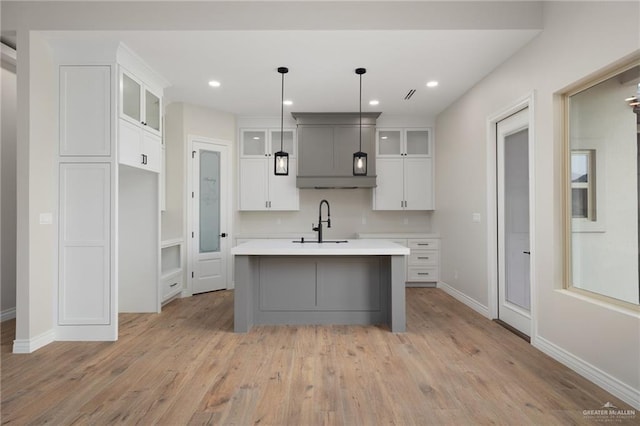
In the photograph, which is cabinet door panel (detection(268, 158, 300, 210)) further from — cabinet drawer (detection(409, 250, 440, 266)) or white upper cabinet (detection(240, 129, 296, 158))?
cabinet drawer (detection(409, 250, 440, 266))

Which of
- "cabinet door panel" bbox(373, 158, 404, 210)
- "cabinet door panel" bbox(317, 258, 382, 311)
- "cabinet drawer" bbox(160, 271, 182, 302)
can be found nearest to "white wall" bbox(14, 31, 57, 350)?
"cabinet drawer" bbox(160, 271, 182, 302)

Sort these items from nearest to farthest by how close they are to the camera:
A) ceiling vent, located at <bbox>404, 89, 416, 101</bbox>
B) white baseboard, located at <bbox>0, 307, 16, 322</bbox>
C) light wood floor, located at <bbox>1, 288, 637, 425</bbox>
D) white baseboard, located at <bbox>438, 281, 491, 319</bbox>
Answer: light wood floor, located at <bbox>1, 288, 637, 425</bbox> → white baseboard, located at <bbox>0, 307, 16, 322</bbox> → white baseboard, located at <bbox>438, 281, 491, 319</bbox> → ceiling vent, located at <bbox>404, 89, 416, 101</bbox>

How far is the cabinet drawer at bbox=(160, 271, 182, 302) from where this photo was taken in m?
4.43

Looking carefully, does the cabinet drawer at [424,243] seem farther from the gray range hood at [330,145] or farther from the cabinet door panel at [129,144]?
the cabinet door panel at [129,144]

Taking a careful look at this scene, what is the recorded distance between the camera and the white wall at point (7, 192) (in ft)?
12.8

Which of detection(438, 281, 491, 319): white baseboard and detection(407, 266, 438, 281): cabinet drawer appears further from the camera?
detection(407, 266, 438, 281): cabinet drawer

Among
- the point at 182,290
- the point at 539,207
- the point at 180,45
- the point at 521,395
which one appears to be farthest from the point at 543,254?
the point at 182,290

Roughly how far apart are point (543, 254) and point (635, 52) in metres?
1.59

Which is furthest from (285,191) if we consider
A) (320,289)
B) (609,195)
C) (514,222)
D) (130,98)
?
(609,195)

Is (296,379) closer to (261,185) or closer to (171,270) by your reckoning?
(171,270)

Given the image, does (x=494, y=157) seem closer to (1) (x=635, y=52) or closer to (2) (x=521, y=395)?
(1) (x=635, y=52)

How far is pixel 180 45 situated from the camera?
332 cm

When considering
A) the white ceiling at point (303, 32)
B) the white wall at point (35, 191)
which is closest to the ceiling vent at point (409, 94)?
the white ceiling at point (303, 32)

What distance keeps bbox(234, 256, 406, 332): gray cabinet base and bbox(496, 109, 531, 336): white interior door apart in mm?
1295
